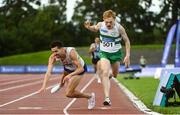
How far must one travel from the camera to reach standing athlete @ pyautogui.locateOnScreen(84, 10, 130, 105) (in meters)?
13.8

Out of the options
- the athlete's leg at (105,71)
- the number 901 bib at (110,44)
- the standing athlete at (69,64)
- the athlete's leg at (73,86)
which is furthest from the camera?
the number 901 bib at (110,44)

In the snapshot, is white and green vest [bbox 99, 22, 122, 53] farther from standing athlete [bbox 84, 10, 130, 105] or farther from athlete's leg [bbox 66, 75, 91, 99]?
athlete's leg [bbox 66, 75, 91, 99]

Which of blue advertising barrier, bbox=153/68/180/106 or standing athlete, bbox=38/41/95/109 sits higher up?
standing athlete, bbox=38/41/95/109

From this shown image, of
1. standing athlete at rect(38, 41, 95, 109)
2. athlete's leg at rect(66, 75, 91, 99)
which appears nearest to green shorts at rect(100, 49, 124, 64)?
standing athlete at rect(38, 41, 95, 109)

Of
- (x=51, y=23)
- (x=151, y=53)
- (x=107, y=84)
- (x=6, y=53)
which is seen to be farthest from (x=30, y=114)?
(x=51, y=23)

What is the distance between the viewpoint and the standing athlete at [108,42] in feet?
45.3

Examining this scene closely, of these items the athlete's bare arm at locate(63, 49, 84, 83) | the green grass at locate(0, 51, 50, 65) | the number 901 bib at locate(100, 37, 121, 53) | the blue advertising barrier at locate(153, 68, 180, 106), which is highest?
the number 901 bib at locate(100, 37, 121, 53)

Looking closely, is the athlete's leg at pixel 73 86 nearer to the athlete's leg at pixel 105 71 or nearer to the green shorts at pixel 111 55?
the athlete's leg at pixel 105 71

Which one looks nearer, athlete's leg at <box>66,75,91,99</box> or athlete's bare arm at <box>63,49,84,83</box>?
athlete's bare arm at <box>63,49,84,83</box>

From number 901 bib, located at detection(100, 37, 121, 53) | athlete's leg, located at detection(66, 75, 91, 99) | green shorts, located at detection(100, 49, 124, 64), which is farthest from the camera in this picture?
green shorts, located at detection(100, 49, 124, 64)

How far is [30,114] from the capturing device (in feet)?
40.2

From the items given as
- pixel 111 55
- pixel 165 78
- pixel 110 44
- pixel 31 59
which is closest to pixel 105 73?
pixel 111 55

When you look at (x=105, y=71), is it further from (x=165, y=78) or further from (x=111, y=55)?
(x=165, y=78)

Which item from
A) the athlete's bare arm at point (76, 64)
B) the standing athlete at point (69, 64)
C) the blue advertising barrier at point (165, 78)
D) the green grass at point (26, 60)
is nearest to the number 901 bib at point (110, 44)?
the standing athlete at point (69, 64)
